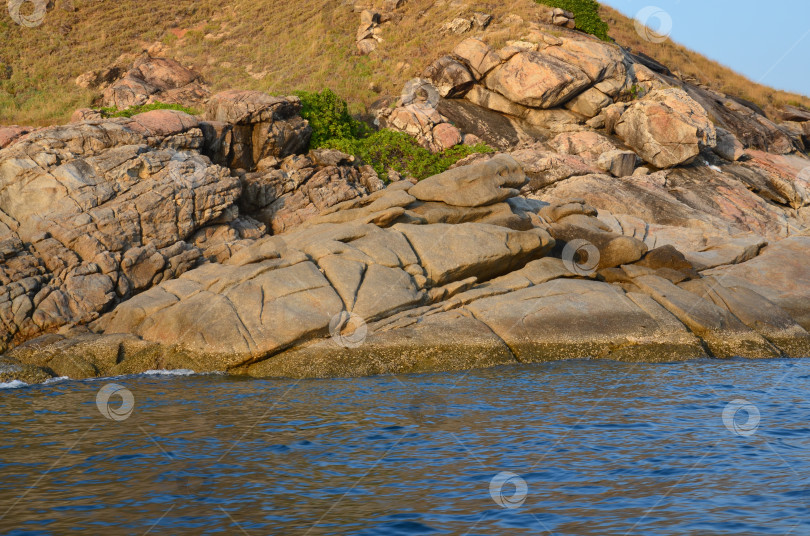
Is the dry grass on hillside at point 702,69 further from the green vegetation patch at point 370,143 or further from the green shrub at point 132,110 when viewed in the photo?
the green shrub at point 132,110

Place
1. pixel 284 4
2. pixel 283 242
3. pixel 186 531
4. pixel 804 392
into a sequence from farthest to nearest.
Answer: pixel 284 4, pixel 283 242, pixel 804 392, pixel 186 531

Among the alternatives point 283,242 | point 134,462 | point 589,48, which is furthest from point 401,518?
point 589,48

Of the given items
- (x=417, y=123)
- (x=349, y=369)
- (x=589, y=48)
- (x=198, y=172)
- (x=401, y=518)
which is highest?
(x=589, y=48)

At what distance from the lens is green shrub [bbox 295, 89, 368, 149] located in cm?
3347

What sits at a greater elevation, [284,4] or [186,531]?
[284,4]

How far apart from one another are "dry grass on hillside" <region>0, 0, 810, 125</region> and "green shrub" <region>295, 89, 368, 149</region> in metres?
5.16

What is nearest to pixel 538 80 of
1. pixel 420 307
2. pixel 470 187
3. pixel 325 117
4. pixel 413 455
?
pixel 325 117

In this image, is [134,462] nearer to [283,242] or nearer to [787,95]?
[283,242]

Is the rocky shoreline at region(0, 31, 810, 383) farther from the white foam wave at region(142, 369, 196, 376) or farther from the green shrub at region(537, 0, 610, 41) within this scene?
the green shrub at region(537, 0, 610, 41)

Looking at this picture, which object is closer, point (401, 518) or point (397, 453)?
point (401, 518)

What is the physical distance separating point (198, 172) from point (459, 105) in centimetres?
1866

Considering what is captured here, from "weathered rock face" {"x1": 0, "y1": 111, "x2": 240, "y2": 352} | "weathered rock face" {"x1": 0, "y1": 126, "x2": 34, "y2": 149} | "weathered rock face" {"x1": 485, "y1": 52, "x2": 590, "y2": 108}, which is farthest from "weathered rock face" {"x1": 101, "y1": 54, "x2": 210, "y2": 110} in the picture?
"weathered rock face" {"x1": 485, "y1": 52, "x2": 590, "y2": 108}

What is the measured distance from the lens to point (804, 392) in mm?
15727

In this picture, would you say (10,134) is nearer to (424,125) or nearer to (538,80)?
(424,125)
